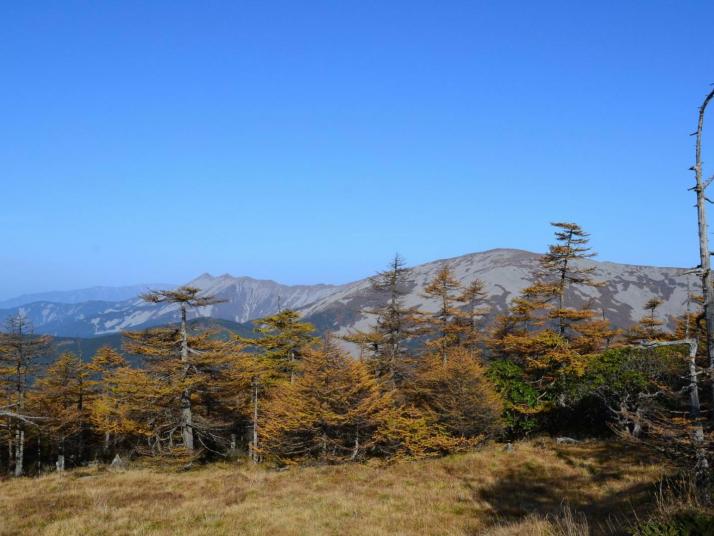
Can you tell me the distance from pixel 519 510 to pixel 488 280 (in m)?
189

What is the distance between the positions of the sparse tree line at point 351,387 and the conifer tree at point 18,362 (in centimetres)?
11

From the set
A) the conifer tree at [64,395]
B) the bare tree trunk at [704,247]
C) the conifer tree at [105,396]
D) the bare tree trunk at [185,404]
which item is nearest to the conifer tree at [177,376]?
the bare tree trunk at [185,404]

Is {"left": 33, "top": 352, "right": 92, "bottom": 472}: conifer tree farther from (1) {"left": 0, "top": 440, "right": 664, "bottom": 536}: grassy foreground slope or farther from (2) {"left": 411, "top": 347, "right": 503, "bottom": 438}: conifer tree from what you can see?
(2) {"left": 411, "top": 347, "right": 503, "bottom": 438}: conifer tree

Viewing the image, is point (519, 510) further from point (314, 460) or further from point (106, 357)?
point (106, 357)

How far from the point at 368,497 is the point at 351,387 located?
317 inches

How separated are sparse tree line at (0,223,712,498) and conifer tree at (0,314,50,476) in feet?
0.36

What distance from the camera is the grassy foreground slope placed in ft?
40.7

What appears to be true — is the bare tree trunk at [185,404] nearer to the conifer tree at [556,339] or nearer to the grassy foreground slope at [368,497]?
the grassy foreground slope at [368,497]

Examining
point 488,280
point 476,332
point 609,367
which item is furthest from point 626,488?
point 488,280

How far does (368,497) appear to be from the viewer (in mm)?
16219

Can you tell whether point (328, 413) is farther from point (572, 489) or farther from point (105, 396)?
point (105, 396)

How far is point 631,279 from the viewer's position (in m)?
188

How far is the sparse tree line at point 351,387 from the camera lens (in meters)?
24.2

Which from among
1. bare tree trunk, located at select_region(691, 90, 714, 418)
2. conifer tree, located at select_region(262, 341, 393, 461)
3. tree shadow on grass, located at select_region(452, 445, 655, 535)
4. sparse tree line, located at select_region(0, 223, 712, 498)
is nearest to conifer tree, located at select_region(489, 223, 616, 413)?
sparse tree line, located at select_region(0, 223, 712, 498)
